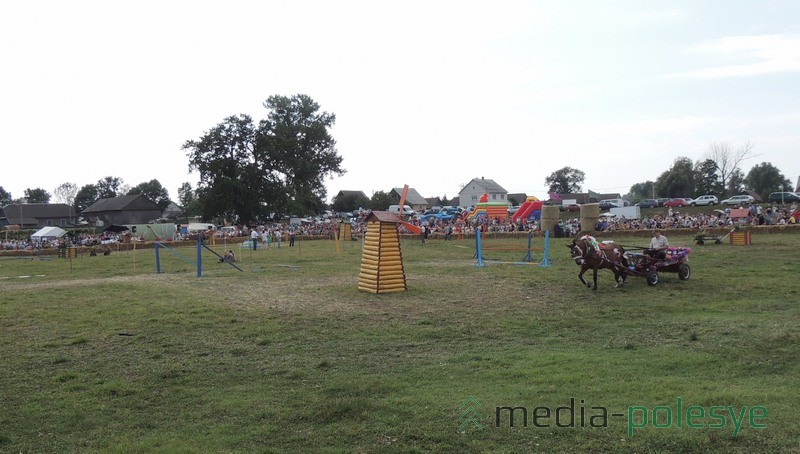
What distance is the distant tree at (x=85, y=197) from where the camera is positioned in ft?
395

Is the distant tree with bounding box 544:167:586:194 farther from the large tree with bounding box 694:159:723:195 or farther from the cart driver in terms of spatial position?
the cart driver

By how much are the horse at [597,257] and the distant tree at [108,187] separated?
419 feet

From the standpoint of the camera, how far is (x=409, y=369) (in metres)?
8.30

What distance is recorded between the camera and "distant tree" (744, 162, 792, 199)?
8719 centimetres

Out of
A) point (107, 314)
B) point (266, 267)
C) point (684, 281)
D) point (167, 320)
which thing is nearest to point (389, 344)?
point (167, 320)

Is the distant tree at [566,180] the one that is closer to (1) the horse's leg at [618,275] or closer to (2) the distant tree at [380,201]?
(2) the distant tree at [380,201]

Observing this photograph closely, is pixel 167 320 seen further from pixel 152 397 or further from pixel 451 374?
pixel 451 374

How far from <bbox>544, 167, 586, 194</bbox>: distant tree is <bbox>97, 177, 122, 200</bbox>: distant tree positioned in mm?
92784

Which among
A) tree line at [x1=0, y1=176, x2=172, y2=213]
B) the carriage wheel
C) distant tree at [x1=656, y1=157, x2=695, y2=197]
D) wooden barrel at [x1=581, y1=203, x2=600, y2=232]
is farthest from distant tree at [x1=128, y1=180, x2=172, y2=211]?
the carriage wheel

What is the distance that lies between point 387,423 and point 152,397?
334 centimetres

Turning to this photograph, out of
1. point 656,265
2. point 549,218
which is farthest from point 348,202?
point 656,265

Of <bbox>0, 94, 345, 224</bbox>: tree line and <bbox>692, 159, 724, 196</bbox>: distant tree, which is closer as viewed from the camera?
<bbox>0, 94, 345, 224</bbox>: tree line

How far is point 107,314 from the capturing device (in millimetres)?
13492

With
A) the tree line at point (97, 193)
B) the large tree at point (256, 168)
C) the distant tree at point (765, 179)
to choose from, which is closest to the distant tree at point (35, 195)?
the tree line at point (97, 193)
